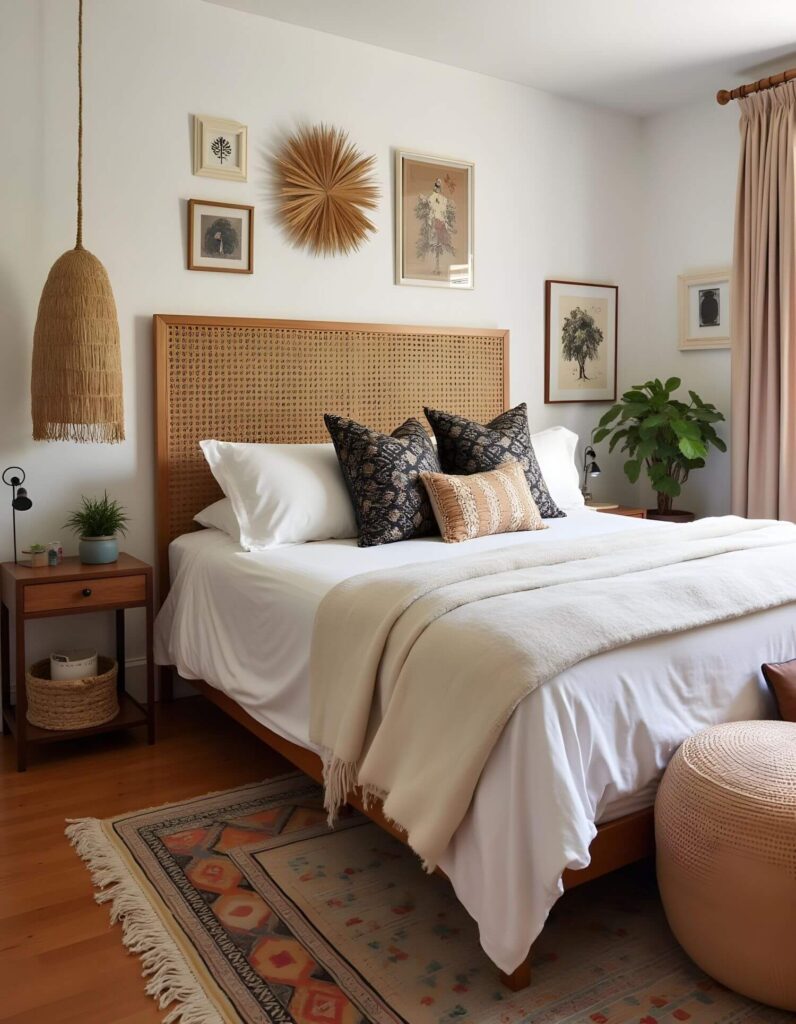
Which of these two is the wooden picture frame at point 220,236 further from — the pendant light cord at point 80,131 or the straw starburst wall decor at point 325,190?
the pendant light cord at point 80,131

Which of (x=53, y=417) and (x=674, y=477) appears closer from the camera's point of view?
(x=53, y=417)

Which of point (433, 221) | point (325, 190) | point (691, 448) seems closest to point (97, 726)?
point (325, 190)

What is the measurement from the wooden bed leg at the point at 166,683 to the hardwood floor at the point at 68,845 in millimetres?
62

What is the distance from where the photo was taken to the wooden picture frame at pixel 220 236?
134 inches

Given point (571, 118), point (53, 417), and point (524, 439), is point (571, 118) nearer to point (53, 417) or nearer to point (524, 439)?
point (524, 439)

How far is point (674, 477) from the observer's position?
14.9ft

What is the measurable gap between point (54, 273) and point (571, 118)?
107 inches

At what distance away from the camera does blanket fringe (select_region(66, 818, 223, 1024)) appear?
5.81ft

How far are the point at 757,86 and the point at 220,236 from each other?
8.03ft

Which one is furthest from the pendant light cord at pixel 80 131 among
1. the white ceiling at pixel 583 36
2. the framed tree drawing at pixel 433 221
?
the framed tree drawing at pixel 433 221

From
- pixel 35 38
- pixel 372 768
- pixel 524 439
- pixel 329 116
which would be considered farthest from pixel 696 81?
pixel 372 768

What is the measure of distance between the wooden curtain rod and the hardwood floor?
3.40 m

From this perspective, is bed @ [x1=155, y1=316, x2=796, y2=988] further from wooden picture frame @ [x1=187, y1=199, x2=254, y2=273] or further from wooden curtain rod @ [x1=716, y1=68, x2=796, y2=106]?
wooden curtain rod @ [x1=716, y1=68, x2=796, y2=106]

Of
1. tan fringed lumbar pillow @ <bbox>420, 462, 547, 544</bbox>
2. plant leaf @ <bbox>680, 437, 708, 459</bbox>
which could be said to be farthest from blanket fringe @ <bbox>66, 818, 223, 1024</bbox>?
plant leaf @ <bbox>680, 437, 708, 459</bbox>
